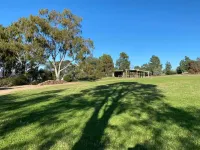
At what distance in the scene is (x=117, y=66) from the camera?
260ft

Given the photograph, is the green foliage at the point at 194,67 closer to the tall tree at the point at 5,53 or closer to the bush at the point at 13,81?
the tall tree at the point at 5,53

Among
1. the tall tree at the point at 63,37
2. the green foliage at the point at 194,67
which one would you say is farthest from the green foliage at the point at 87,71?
the green foliage at the point at 194,67

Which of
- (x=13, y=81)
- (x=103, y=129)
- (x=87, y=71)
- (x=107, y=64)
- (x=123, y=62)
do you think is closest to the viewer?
(x=103, y=129)

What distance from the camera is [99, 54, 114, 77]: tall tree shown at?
62.1 metres

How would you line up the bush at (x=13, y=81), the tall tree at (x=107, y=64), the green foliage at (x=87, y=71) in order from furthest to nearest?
the tall tree at (x=107, y=64), the green foliage at (x=87, y=71), the bush at (x=13, y=81)

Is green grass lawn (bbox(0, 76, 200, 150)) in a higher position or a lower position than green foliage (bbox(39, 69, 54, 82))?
lower

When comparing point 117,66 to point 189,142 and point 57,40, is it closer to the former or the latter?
point 57,40

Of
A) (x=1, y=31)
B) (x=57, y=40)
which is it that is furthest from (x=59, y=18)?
(x=1, y=31)

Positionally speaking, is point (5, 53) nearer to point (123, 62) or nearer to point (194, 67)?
point (123, 62)

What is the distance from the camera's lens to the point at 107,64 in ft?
206

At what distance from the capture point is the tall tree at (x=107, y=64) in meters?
62.1

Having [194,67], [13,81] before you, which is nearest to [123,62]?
[194,67]

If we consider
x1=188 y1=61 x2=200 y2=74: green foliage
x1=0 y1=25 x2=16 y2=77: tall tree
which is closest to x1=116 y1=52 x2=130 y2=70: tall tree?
x1=188 y1=61 x2=200 y2=74: green foliage

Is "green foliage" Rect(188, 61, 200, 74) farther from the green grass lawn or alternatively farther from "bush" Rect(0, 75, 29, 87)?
the green grass lawn
